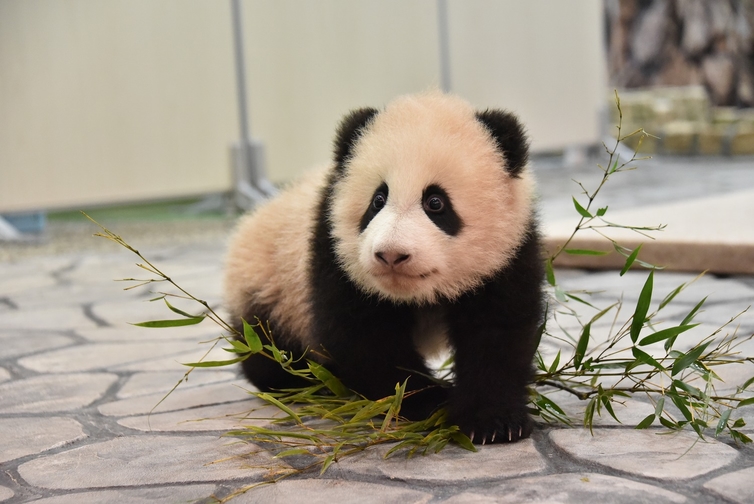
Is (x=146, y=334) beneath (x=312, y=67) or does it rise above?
beneath

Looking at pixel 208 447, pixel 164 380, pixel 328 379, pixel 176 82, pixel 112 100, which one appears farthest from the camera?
pixel 176 82

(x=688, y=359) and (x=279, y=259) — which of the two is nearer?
(x=688, y=359)

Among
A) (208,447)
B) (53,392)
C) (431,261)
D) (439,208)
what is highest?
(439,208)

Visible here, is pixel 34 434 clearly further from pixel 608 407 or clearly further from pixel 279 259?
pixel 608 407

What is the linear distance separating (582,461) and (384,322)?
59cm

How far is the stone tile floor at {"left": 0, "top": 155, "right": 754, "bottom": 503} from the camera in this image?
187 cm

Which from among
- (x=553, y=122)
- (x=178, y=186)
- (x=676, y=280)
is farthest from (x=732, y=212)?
(x=553, y=122)

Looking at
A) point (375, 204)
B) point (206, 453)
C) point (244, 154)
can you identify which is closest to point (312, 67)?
point (244, 154)

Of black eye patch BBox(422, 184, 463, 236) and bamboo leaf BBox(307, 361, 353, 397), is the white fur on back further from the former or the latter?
black eye patch BBox(422, 184, 463, 236)

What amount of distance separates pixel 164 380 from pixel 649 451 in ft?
→ 5.63

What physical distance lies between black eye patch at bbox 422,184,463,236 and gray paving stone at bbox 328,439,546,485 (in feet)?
1.77

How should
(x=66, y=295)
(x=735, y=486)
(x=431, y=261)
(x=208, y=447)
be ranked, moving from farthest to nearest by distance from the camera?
(x=66, y=295) → (x=208, y=447) → (x=431, y=261) → (x=735, y=486)

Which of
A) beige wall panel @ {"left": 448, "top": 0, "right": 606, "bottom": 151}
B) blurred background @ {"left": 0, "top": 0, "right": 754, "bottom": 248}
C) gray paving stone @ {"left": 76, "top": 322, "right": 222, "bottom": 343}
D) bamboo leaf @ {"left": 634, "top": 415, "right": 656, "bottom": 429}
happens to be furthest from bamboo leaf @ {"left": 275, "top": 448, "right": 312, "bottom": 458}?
beige wall panel @ {"left": 448, "top": 0, "right": 606, "bottom": 151}

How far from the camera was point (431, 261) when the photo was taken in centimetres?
204
